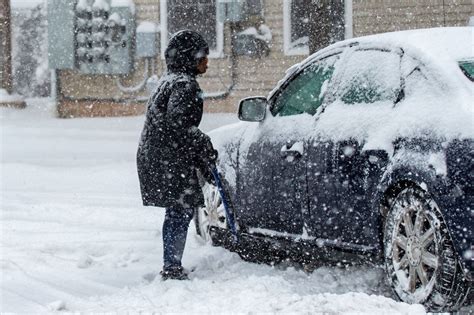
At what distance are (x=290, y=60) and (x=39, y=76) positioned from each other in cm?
1438

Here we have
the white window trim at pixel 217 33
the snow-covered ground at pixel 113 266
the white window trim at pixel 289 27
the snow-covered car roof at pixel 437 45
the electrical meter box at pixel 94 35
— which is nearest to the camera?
the snow-covered car roof at pixel 437 45

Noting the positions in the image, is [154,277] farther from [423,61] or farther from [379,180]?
[423,61]

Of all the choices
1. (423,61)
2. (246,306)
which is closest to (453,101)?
(423,61)

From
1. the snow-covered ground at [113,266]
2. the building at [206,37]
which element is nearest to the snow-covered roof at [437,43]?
the snow-covered ground at [113,266]

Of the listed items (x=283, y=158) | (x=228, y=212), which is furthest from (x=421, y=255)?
(x=228, y=212)

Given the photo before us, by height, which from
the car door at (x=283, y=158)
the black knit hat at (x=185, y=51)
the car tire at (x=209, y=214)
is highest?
the black knit hat at (x=185, y=51)

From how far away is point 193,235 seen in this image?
822 cm

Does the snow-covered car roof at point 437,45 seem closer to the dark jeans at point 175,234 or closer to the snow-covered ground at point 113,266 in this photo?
the snow-covered ground at point 113,266

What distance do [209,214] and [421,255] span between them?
2.99m

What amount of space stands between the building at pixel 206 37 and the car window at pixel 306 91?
36.5ft

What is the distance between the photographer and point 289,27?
17812 mm

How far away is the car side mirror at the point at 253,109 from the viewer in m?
6.55

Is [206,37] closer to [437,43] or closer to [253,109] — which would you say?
[253,109]

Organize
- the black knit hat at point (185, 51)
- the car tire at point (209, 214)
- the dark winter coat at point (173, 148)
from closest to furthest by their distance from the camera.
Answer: the dark winter coat at point (173, 148) → the black knit hat at point (185, 51) → the car tire at point (209, 214)
